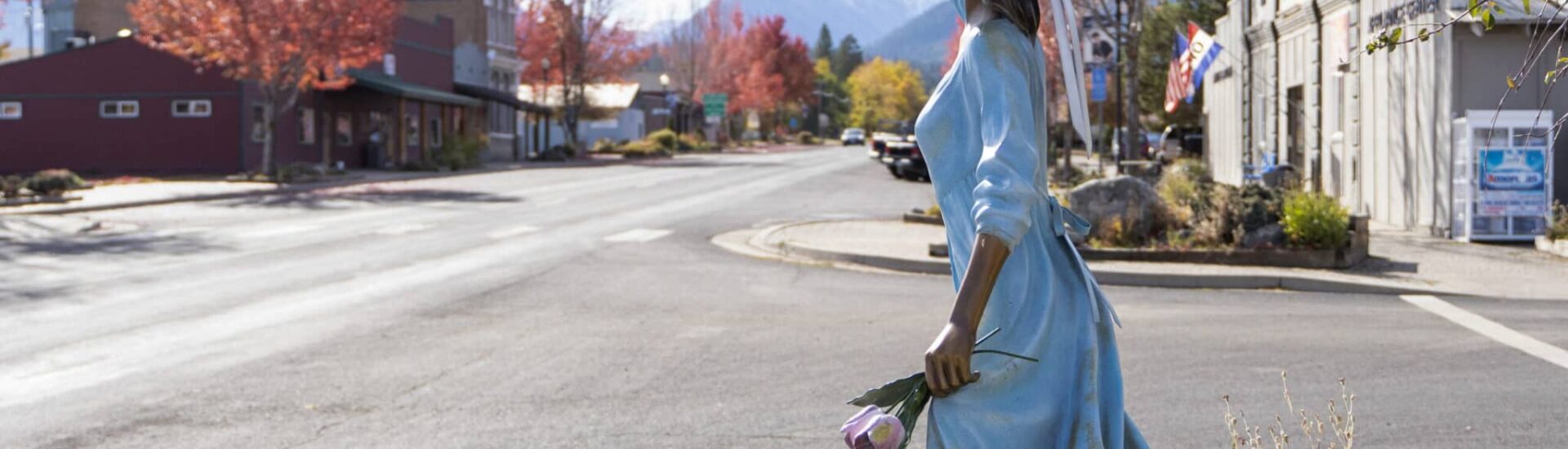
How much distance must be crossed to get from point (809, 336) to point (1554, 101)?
10973 millimetres

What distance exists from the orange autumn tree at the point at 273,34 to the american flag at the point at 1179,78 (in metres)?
18.9

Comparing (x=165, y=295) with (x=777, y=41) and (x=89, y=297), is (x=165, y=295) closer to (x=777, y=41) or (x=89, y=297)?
(x=89, y=297)

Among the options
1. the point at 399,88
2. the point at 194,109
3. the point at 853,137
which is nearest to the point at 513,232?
the point at 194,109

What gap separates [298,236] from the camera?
18422 mm

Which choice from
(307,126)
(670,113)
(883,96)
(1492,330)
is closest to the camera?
(1492,330)

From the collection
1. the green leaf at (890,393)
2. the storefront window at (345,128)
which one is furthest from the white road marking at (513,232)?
the storefront window at (345,128)

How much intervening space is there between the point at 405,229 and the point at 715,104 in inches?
2767

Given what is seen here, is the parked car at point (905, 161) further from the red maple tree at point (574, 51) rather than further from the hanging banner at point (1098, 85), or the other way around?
the red maple tree at point (574, 51)

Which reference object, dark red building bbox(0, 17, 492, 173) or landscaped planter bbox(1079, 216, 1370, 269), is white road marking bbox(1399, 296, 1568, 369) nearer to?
landscaped planter bbox(1079, 216, 1370, 269)

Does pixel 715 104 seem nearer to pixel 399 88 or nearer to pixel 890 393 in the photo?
pixel 399 88

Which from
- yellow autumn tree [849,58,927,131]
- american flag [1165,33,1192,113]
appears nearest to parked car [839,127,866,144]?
yellow autumn tree [849,58,927,131]

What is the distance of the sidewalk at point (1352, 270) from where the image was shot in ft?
40.3

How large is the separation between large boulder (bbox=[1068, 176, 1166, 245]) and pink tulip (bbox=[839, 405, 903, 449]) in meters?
→ 12.2

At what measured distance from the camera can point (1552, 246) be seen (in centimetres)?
1490
